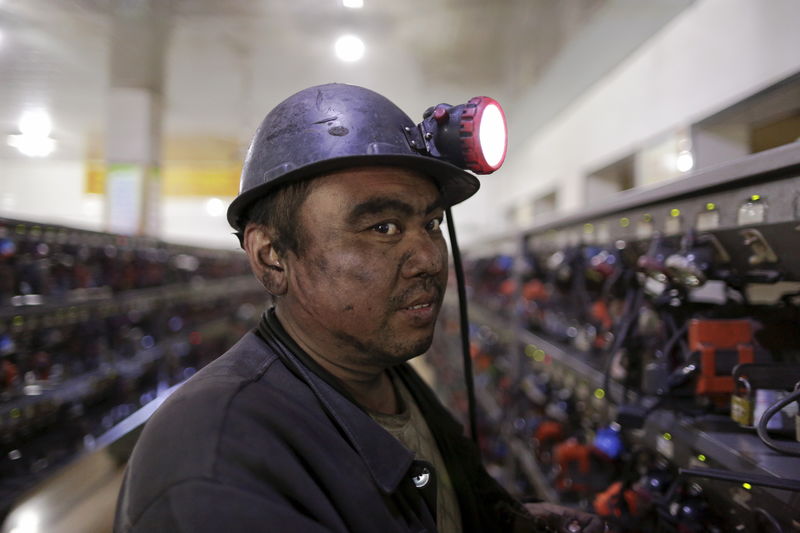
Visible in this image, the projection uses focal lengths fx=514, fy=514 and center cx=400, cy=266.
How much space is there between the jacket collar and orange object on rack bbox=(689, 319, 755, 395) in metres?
1.00

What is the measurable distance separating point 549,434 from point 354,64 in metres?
2.70

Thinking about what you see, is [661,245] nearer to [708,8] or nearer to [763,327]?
[763,327]

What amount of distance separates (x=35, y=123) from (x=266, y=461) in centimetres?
748

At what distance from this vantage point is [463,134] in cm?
111

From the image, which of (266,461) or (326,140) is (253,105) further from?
(266,461)

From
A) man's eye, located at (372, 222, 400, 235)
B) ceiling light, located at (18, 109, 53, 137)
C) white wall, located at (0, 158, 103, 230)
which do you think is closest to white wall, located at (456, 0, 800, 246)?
man's eye, located at (372, 222, 400, 235)

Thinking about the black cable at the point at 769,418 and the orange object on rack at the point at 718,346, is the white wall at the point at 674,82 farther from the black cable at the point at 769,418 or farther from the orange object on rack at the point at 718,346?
the black cable at the point at 769,418

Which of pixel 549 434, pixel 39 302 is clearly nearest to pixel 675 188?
pixel 549 434

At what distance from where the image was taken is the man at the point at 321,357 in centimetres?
78

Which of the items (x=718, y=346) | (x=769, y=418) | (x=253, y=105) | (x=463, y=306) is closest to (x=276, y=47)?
(x=253, y=105)

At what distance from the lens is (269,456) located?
809 mm

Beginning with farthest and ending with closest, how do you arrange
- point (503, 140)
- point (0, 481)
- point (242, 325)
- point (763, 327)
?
point (242, 325) < point (0, 481) < point (763, 327) < point (503, 140)

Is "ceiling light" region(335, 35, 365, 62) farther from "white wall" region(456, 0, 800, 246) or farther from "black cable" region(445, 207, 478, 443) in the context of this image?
"black cable" region(445, 207, 478, 443)

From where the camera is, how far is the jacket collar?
965 mm
